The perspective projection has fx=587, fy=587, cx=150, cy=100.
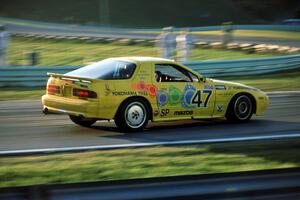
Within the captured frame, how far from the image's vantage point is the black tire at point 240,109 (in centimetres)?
1100

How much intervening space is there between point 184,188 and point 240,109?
680cm

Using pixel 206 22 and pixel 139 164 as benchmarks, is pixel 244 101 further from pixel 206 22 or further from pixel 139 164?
pixel 206 22

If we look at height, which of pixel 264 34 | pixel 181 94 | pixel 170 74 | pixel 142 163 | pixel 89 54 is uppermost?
pixel 264 34

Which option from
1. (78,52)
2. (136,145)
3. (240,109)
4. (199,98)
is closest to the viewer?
(136,145)

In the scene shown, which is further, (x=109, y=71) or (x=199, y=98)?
(x=199, y=98)

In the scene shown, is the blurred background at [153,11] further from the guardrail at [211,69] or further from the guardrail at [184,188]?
the guardrail at [184,188]

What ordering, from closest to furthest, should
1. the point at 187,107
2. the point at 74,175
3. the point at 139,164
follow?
the point at 74,175 < the point at 139,164 < the point at 187,107

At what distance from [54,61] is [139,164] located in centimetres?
1807

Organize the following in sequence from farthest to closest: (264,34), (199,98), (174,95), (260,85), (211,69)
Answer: (264,34)
(211,69)
(260,85)
(199,98)
(174,95)

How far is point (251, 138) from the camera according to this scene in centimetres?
937

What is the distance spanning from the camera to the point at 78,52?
2806cm

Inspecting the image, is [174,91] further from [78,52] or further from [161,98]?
[78,52]

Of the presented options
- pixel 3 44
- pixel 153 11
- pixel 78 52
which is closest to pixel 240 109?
pixel 3 44

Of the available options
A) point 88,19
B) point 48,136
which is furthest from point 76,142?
point 88,19
